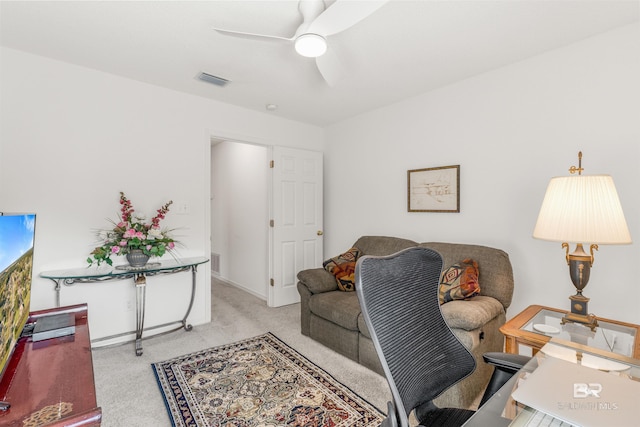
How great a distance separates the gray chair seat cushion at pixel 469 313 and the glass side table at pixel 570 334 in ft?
0.73

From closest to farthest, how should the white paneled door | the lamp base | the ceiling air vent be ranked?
the lamp base → the ceiling air vent → the white paneled door

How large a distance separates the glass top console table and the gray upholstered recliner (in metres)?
1.14

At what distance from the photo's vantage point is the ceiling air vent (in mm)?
2684

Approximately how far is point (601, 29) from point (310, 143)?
2956 millimetres

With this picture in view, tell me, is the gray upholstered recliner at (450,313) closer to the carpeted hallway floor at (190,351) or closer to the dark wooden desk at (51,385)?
the carpeted hallway floor at (190,351)

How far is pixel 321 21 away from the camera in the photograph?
1608 millimetres

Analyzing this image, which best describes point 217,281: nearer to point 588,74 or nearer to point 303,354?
point 303,354

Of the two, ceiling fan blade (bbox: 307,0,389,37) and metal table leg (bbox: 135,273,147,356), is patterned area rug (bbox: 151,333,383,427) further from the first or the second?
ceiling fan blade (bbox: 307,0,389,37)

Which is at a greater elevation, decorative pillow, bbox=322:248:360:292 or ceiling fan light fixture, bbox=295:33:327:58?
ceiling fan light fixture, bbox=295:33:327:58

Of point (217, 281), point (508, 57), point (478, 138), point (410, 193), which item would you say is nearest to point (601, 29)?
point (508, 57)

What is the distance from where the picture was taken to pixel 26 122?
7.73ft

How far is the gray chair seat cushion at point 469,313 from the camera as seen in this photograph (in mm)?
1813

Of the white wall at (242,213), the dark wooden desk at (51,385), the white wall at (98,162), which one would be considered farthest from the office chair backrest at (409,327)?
the white wall at (242,213)

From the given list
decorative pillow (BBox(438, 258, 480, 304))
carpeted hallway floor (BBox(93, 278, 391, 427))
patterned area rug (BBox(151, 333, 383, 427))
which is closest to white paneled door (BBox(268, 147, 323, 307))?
carpeted hallway floor (BBox(93, 278, 391, 427))
